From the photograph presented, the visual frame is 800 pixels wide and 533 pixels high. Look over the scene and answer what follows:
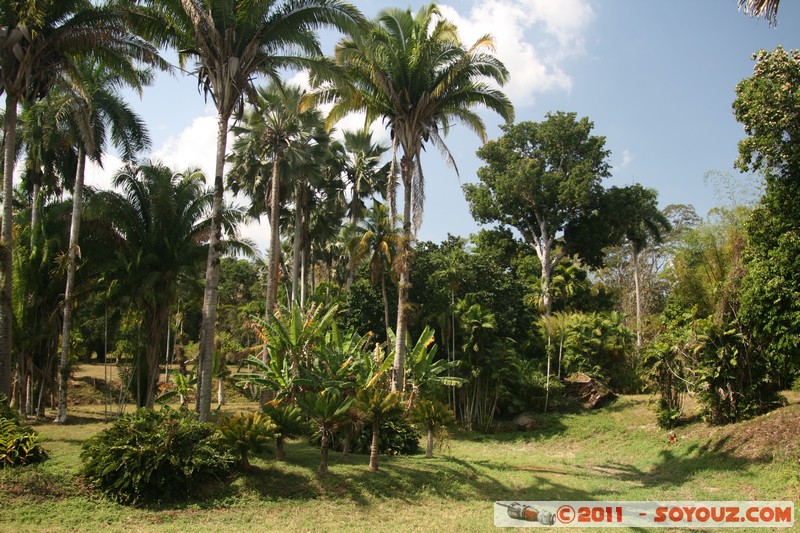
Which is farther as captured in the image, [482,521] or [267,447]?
[267,447]

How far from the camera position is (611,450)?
20562 mm

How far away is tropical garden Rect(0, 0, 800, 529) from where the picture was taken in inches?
493

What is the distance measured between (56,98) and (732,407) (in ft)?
76.5

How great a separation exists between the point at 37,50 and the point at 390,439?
13.1 metres

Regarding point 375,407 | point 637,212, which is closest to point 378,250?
point 375,407

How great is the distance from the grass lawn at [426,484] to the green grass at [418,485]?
27 mm

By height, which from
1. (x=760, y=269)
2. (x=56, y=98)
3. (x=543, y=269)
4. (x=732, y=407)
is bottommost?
(x=732, y=407)

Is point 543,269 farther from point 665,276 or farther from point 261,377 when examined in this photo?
point 261,377

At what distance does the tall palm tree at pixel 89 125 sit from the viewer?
17.1 m

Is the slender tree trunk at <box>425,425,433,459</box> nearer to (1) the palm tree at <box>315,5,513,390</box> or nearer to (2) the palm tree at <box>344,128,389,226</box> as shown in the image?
(1) the palm tree at <box>315,5,513,390</box>

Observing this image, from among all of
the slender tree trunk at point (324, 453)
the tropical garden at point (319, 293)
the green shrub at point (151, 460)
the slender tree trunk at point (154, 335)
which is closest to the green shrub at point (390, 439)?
the tropical garden at point (319, 293)

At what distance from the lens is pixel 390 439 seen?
1644 centimetres

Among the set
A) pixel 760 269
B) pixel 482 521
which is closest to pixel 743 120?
pixel 760 269

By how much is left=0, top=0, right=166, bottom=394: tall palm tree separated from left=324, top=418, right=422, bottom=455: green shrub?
8338 mm
